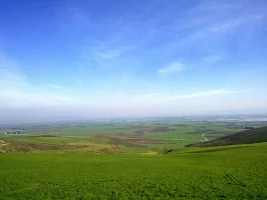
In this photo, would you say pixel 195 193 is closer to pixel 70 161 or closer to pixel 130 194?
pixel 130 194

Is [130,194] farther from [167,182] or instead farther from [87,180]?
[87,180]

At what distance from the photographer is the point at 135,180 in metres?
30.4

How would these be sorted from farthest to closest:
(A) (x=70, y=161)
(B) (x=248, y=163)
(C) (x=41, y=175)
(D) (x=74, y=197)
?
1. (A) (x=70, y=161)
2. (B) (x=248, y=163)
3. (C) (x=41, y=175)
4. (D) (x=74, y=197)

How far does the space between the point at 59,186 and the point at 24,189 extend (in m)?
3.91

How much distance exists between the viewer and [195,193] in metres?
24.3

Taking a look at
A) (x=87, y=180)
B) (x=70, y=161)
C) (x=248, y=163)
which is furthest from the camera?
(x=70, y=161)

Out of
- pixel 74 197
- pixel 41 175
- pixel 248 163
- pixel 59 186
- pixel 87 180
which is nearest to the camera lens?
pixel 74 197

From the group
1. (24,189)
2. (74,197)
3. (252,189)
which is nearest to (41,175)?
(24,189)

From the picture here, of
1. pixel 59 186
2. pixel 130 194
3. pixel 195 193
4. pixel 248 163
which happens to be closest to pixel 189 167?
pixel 248 163

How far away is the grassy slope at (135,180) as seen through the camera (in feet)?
80.2

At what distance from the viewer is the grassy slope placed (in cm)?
2444

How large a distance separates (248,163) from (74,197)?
2778 centimetres

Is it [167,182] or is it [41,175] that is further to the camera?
[41,175]

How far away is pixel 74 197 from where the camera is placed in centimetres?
2398
